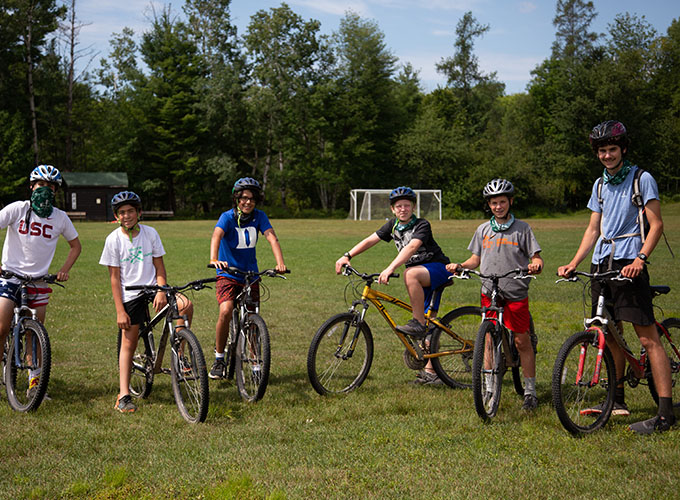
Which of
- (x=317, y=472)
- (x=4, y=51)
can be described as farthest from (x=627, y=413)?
(x=4, y=51)

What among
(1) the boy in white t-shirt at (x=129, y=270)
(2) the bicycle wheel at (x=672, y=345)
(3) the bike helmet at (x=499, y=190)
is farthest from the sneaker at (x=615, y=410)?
(1) the boy in white t-shirt at (x=129, y=270)

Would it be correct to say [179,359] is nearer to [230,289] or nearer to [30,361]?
[230,289]

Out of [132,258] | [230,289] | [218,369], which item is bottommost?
[218,369]

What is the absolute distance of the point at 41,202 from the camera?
5781 mm

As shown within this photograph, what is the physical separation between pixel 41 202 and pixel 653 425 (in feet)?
17.6

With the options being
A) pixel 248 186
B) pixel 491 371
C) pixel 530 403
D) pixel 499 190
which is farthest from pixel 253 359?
pixel 499 190

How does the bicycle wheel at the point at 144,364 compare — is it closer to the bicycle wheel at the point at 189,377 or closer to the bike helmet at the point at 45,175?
the bicycle wheel at the point at 189,377

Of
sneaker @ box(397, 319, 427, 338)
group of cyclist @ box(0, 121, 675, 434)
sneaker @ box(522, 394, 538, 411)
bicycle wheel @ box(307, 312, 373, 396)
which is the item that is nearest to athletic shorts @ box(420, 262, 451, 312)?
group of cyclist @ box(0, 121, 675, 434)

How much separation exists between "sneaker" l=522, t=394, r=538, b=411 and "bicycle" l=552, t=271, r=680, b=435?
0.49m

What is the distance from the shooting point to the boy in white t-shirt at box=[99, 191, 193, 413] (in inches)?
219

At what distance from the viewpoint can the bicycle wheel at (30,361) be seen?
5.40 metres

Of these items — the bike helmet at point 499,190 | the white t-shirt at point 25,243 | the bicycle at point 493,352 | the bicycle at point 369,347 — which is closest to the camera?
the bicycle at point 493,352

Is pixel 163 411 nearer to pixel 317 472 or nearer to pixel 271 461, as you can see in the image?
pixel 271 461

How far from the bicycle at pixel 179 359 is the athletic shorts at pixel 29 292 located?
97 cm
